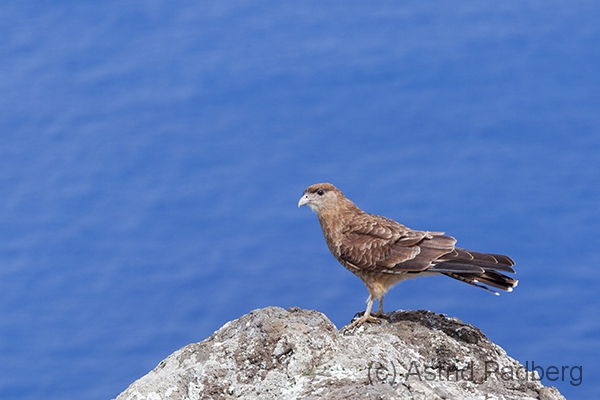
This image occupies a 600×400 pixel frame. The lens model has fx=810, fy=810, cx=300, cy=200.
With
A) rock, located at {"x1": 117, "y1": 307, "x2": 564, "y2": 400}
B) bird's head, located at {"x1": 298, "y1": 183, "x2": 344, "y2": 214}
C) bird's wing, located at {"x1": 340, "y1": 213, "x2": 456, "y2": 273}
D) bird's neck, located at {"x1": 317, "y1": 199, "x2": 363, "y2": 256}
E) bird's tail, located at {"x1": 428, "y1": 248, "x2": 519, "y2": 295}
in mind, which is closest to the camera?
rock, located at {"x1": 117, "y1": 307, "x2": 564, "y2": 400}

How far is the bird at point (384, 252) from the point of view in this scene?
224 inches

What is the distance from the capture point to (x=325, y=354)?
4488 mm

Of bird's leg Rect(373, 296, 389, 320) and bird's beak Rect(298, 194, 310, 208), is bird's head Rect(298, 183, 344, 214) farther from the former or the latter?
bird's leg Rect(373, 296, 389, 320)

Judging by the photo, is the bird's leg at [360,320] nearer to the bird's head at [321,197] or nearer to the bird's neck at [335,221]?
the bird's neck at [335,221]

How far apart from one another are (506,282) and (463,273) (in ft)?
1.05

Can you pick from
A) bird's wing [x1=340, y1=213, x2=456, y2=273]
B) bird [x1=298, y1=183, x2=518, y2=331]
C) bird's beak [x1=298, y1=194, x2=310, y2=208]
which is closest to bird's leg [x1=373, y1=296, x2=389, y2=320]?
bird [x1=298, y1=183, x2=518, y2=331]

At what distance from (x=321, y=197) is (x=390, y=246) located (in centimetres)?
76

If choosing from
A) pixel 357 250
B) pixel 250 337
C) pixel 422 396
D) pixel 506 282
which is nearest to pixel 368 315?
pixel 357 250

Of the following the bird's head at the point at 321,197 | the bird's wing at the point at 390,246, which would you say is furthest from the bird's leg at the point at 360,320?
the bird's head at the point at 321,197

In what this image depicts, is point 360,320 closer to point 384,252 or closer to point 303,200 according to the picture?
point 384,252

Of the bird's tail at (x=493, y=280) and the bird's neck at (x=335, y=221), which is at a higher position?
the bird's neck at (x=335, y=221)

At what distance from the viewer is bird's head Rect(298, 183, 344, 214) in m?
6.46

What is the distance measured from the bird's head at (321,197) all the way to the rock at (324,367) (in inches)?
57.0

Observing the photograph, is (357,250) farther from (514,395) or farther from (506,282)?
(514,395)
